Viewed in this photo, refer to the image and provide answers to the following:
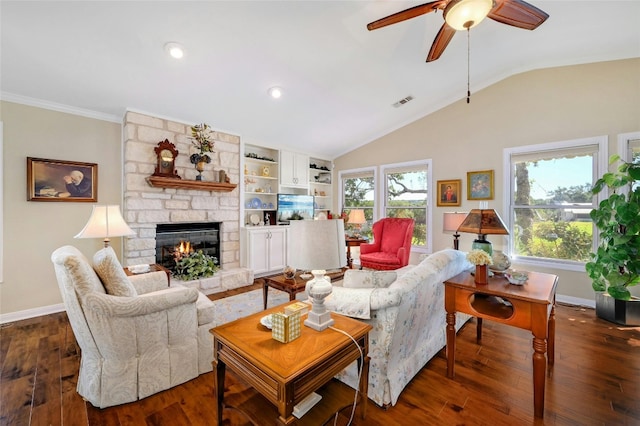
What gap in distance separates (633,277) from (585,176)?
140cm

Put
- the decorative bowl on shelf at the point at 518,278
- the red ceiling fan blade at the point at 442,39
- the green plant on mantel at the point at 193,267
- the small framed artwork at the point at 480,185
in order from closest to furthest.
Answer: the decorative bowl on shelf at the point at 518,278, the red ceiling fan blade at the point at 442,39, the green plant on mantel at the point at 193,267, the small framed artwork at the point at 480,185

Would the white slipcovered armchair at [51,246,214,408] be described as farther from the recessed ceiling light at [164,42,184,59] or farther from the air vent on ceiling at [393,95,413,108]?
the air vent on ceiling at [393,95,413,108]

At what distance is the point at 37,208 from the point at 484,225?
192 inches

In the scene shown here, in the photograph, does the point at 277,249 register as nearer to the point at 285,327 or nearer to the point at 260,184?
the point at 260,184

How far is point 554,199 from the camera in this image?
382 centimetres

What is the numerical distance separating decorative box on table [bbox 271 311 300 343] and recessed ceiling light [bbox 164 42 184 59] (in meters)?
2.81

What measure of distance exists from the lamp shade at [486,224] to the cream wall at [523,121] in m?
2.32

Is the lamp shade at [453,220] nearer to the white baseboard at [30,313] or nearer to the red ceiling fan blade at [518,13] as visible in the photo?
the red ceiling fan blade at [518,13]

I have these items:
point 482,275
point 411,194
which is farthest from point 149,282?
point 411,194

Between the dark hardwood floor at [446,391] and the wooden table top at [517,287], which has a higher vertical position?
the wooden table top at [517,287]

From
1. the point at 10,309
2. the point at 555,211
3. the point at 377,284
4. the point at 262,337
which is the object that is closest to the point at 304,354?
the point at 262,337

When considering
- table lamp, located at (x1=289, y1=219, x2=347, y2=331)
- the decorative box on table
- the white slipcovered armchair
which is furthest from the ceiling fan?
the white slipcovered armchair

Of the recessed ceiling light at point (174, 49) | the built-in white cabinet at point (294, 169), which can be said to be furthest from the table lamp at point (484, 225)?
the built-in white cabinet at point (294, 169)

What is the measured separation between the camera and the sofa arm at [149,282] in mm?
2484
